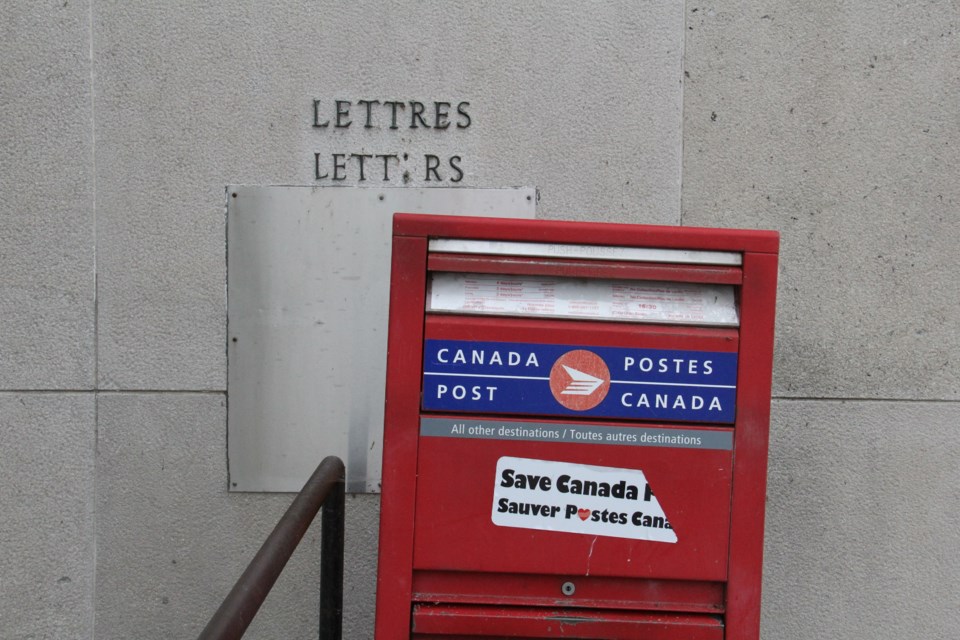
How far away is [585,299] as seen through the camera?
2020 millimetres

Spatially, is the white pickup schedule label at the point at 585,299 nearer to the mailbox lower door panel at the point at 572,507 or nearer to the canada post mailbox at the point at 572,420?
the canada post mailbox at the point at 572,420

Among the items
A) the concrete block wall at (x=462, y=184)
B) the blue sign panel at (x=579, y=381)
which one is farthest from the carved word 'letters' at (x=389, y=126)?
the blue sign panel at (x=579, y=381)

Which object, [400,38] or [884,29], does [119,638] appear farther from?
[884,29]

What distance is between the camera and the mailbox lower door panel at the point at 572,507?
200 centimetres

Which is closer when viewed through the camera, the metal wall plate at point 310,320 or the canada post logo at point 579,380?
the canada post logo at point 579,380

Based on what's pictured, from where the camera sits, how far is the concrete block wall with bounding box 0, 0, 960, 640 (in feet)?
10.4

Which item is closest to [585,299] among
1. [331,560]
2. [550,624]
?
[550,624]

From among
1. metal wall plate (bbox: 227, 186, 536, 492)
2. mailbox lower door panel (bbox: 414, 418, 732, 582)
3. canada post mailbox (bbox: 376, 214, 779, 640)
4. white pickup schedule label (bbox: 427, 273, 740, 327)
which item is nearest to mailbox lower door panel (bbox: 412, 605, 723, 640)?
canada post mailbox (bbox: 376, 214, 779, 640)

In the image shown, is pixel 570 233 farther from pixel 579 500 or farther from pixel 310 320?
pixel 310 320

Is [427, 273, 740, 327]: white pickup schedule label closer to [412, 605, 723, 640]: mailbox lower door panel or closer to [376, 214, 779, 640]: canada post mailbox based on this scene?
[376, 214, 779, 640]: canada post mailbox

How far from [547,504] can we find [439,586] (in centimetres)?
32

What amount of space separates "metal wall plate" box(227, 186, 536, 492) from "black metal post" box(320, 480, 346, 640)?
670 millimetres

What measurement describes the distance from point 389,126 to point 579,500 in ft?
5.71

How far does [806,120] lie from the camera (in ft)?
10.5
